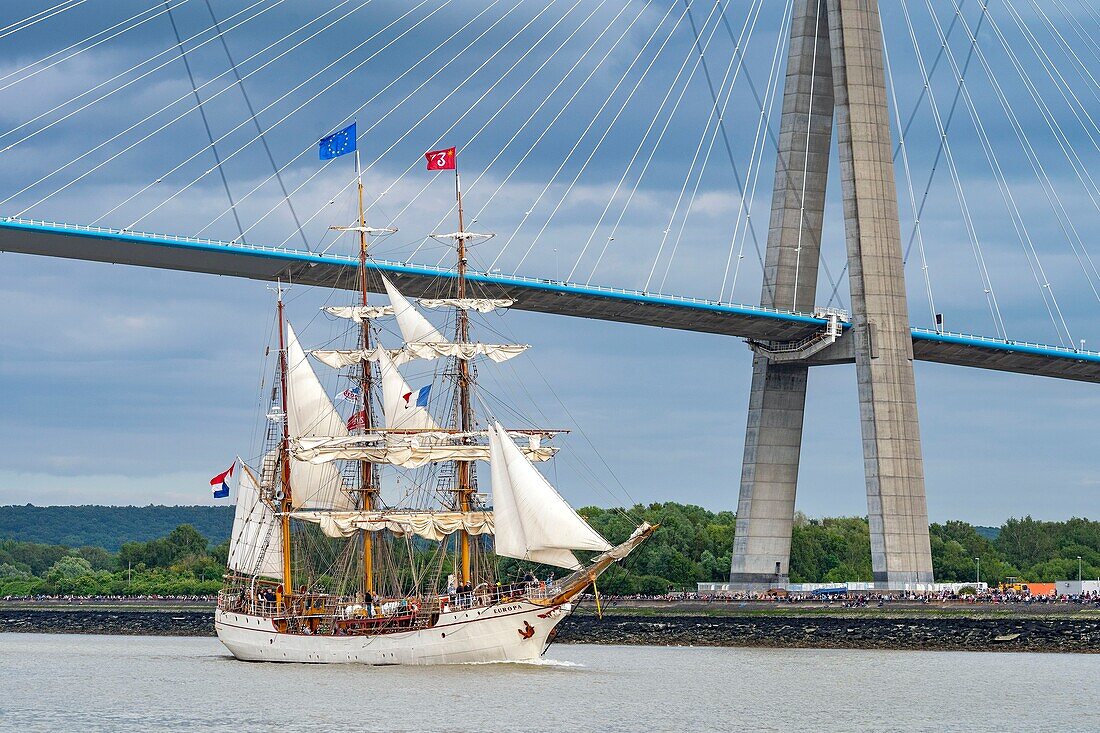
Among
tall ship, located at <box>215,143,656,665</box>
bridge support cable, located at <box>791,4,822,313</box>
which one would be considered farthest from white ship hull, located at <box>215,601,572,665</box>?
bridge support cable, located at <box>791,4,822,313</box>

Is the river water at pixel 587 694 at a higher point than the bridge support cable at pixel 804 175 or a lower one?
lower

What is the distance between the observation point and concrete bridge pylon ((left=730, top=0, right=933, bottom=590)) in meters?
59.5

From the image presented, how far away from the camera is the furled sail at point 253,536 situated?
54.8 m

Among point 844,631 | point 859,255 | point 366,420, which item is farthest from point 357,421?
point 859,255

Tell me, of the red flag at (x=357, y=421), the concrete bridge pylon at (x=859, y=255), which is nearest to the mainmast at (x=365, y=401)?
the red flag at (x=357, y=421)

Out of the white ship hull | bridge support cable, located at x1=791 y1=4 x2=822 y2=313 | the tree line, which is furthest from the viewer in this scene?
the tree line

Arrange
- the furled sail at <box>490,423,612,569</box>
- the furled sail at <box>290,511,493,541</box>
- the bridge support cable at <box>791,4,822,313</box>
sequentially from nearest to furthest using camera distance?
the furled sail at <box>490,423,612,569</box>, the furled sail at <box>290,511,493,541</box>, the bridge support cable at <box>791,4,822,313</box>

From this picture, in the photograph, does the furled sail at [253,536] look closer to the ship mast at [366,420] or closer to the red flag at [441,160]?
the ship mast at [366,420]

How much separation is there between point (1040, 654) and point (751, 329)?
15886mm

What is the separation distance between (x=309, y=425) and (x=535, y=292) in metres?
8.67

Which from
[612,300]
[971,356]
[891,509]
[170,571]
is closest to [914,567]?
[891,509]

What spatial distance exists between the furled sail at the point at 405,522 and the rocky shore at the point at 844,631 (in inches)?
327

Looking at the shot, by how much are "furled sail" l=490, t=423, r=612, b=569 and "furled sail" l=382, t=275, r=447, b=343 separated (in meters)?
5.85

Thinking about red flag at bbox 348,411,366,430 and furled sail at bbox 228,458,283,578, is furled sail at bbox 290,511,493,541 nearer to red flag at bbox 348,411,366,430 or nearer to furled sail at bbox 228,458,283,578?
furled sail at bbox 228,458,283,578
